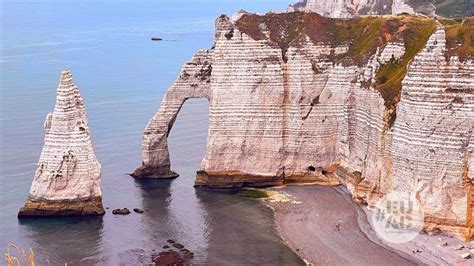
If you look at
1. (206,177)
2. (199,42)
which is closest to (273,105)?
(206,177)

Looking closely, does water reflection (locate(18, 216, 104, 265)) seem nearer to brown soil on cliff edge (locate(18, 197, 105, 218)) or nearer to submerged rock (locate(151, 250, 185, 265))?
brown soil on cliff edge (locate(18, 197, 105, 218))

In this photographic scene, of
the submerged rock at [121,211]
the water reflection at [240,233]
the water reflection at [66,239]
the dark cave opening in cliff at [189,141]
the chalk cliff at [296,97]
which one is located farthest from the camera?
the dark cave opening in cliff at [189,141]

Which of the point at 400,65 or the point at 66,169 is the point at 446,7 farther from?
the point at 66,169

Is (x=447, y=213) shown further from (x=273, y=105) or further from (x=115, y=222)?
(x=115, y=222)

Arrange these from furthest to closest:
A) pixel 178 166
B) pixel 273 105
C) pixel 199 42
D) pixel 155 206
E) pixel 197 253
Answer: pixel 199 42 → pixel 178 166 → pixel 273 105 → pixel 155 206 → pixel 197 253

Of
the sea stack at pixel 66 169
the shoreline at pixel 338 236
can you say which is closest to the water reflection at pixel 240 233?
the shoreline at pixel 338 236

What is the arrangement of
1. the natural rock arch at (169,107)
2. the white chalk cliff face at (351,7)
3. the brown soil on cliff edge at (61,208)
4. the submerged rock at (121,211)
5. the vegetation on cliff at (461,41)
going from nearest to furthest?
the vegetation on cliff at (461,41)
the brown soil on cliff edge at (61,208)
the submerged rock at (121,211)
the natural rock arch at (169,107)
the white chalk cliff face at (351,7)

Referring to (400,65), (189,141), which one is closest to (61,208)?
(189,141)

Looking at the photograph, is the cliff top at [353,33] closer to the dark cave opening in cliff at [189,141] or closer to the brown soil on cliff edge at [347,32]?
the brown soil on cliff edge at [347,32]
